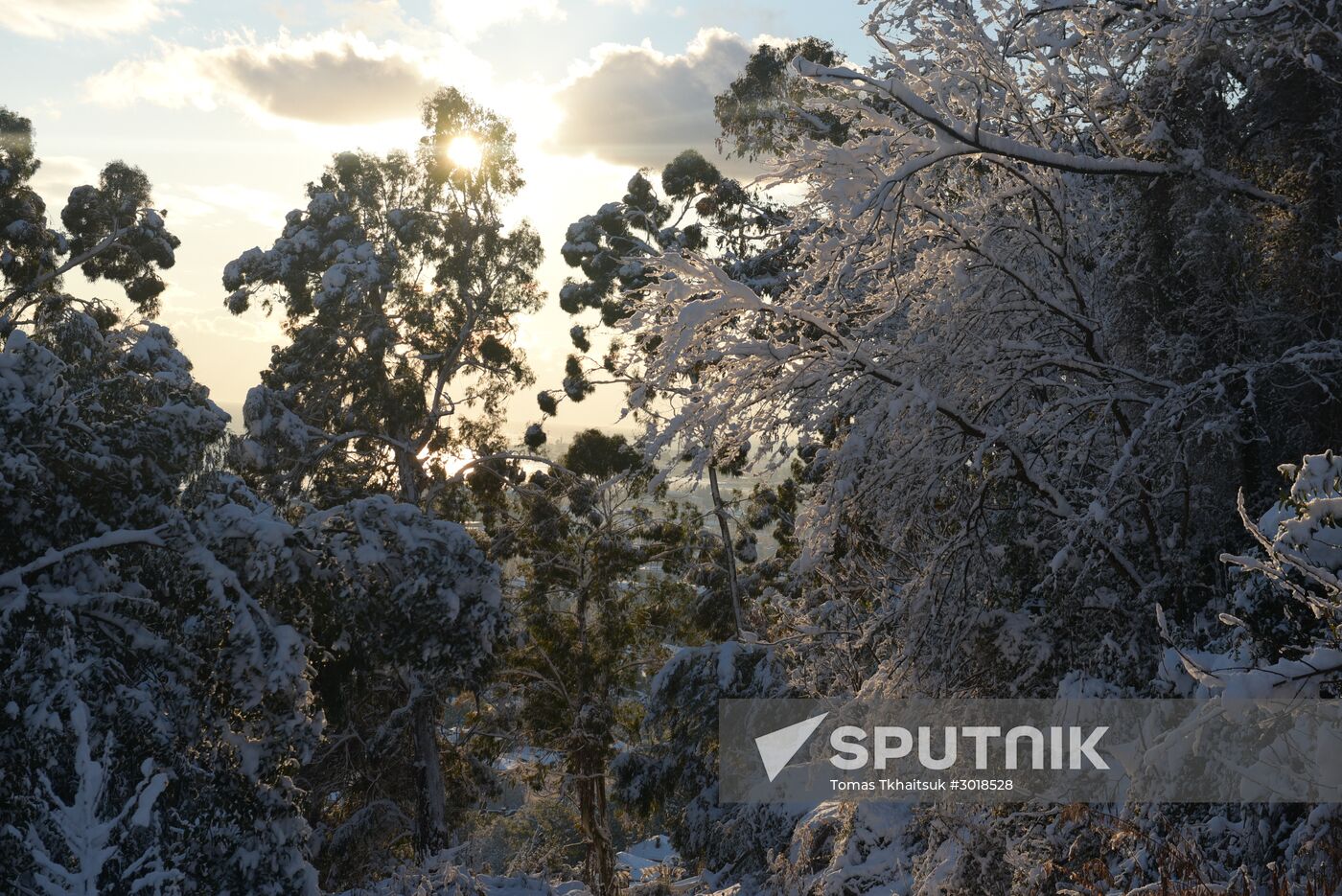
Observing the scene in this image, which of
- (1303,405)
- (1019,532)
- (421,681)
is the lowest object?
(421,681)

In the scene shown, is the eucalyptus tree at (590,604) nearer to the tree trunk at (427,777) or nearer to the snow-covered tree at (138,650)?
the tree trunk at (427,777)

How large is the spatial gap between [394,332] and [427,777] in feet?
28.4

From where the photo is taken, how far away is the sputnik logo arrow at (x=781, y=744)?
1351 centimetres

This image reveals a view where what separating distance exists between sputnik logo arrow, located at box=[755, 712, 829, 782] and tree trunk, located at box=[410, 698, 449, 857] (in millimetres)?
7179

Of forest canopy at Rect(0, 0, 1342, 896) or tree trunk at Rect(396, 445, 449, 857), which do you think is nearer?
forest canopy at Rect(0, 0, 1342, 896)

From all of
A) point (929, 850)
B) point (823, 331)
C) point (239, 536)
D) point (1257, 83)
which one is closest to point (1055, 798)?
point (929, 850)

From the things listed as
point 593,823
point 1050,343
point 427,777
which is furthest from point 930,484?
point 593,823

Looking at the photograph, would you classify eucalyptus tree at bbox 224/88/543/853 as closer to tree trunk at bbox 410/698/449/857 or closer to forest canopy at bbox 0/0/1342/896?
tree trunk at bbox 410/698/449/857

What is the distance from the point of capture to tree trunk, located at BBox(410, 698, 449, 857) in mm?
19578

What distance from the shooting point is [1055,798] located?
6867 mm

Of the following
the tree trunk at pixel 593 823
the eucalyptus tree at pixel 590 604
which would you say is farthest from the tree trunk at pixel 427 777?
the tree trunk at pixel 593 823

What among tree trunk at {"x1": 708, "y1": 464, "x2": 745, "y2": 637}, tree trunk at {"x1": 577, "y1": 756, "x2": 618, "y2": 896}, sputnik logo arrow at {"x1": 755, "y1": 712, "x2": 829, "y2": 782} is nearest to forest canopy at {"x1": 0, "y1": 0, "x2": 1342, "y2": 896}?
sputnik logo arrow at {"x1": 755, "y1": 712, "x2": 829, "y2": 782}

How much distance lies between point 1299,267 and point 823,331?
2.87 metres

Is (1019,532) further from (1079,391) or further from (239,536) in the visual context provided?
(239,536)
